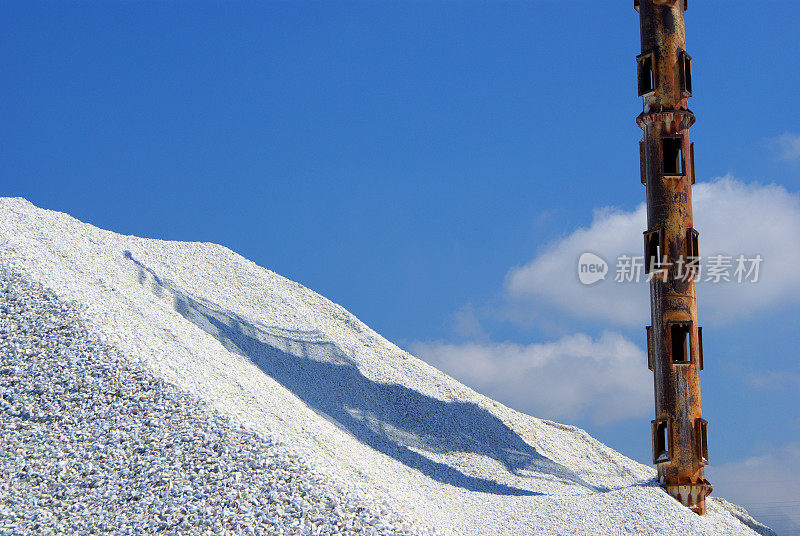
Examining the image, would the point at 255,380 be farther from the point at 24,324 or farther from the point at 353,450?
the point at 24,324

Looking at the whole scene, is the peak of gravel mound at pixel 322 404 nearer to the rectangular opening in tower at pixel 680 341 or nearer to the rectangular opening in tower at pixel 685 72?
the rectangular opening in tower at pixel 680 341

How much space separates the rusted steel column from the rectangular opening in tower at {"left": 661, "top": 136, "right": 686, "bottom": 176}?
0.06ft

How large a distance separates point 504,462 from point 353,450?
14.1ft

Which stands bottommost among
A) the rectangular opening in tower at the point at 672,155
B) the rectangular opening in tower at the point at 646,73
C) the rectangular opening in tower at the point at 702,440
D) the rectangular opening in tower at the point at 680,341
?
the rectangular opening in tower at the point at 702,440

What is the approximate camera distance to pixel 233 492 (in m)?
8.47

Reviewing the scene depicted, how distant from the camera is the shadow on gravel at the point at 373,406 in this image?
15.4 metres

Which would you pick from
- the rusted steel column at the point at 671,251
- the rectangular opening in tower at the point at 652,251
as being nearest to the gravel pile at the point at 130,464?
the rusted steel column at the point at 671,251

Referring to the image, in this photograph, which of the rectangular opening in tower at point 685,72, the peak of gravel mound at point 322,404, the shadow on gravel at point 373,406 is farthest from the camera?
the shadow on gravel at point 373,406

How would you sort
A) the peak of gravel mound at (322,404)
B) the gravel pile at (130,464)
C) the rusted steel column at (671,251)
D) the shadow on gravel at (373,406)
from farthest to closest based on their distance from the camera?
the shadow on gravel at (373,406) < the rusted steel column at (671,251) < the peak of gravel mound at (322,404) < the gravel pile at (130,464)

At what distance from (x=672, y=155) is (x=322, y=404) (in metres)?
9.01

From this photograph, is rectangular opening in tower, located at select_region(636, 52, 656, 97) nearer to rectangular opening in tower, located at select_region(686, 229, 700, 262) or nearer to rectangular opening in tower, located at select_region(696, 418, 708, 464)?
rectangular opening in tower, located at select_region(686, 229, 700, 262)

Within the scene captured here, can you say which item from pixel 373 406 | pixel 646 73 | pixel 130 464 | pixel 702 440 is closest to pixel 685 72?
pixel 646 73

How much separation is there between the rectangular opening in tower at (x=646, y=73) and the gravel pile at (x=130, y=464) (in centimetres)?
1018

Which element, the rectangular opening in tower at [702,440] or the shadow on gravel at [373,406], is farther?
the shadow on gravel at [373,406]
